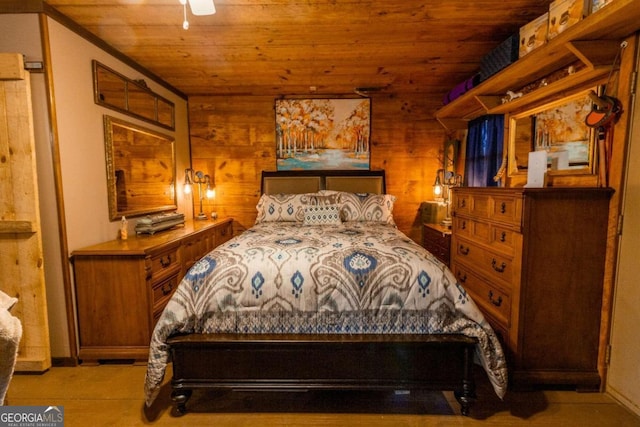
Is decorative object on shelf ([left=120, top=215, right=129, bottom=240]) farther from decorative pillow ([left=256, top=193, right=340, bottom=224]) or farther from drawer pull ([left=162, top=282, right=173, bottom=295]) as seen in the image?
decorative pillow ([left=256, top=193, right=340, bottom=224])

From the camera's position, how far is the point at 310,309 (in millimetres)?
1654

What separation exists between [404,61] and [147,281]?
9.17 feet

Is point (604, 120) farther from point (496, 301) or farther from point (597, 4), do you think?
point (496, 301)

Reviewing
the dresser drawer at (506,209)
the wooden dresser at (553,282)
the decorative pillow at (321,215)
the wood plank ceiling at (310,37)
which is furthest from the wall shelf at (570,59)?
the decorative pillow at (321,215)

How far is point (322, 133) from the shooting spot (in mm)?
3766

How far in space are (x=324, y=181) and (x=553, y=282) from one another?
2538 millimetres

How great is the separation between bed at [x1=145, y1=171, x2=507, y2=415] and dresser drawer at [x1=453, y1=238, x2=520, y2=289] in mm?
391

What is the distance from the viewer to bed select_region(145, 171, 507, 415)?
62.7 inches

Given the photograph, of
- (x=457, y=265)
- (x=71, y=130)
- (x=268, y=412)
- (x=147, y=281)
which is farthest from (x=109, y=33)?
(x=457, y=265)

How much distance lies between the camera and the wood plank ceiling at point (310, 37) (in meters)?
1.96

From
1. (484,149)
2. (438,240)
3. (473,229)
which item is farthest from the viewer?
(438,240)

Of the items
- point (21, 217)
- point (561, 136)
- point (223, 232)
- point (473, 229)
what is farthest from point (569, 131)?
point (21, 217)

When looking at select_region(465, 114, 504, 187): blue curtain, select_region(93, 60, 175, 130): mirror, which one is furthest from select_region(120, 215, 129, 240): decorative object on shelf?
select_region(465, 114, 504, 187): blue curtain

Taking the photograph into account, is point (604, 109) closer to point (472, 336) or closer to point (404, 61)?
point (472, 336)
